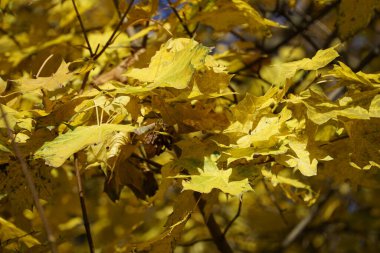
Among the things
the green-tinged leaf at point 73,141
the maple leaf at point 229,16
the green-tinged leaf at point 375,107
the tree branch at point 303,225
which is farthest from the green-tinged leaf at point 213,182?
the tree branch at point 303,225

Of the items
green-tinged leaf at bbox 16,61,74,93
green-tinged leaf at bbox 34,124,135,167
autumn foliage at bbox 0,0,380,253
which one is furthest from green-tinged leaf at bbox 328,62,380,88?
green-tinged leaf at bbox 16,61,74,93

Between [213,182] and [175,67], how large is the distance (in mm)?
199

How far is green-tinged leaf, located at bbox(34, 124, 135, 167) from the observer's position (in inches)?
34.1

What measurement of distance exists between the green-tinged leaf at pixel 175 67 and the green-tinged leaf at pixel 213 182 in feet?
0.50

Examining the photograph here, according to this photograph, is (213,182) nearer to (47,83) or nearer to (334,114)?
(334,114)

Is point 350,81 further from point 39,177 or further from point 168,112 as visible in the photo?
point 39,177

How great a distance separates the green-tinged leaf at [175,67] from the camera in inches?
35.0

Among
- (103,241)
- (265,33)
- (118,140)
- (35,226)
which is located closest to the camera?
(118,140)

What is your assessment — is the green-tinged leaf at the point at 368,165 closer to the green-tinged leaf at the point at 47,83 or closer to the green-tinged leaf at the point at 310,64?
the green-tinged leaf at the point at 310,64

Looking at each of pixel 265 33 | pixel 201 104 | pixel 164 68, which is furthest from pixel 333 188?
pixel 164 68

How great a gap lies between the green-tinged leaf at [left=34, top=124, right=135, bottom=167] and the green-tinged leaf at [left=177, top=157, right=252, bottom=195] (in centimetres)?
13

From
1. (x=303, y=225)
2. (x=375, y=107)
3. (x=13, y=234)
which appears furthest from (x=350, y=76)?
(x=303, y=225)

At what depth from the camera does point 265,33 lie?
1390mm

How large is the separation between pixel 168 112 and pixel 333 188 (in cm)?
142
